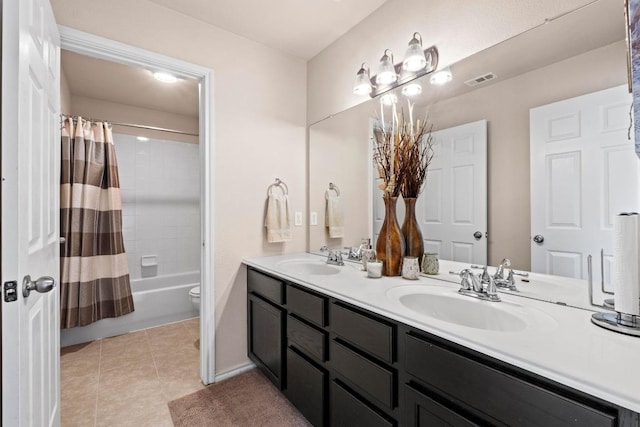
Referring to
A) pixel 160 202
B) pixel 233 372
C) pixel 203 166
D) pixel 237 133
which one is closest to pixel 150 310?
pixel 160 202

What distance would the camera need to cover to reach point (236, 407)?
1.76 metres

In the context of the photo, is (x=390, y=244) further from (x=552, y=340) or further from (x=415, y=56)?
(x=415, y=56)

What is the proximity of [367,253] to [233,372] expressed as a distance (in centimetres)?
131

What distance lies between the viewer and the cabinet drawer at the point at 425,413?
0.86 meters

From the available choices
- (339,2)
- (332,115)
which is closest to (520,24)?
(339,2)

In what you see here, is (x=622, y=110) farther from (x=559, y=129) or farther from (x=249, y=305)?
(x=249, y=305)

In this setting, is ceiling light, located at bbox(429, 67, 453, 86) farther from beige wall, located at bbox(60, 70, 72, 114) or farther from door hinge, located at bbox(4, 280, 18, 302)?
beige wall, located at bbox(60, 70, 72, 114)

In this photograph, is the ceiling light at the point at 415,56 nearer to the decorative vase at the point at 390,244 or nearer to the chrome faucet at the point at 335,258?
the decorative vase at the point at 390,244

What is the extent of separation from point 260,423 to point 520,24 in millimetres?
2292

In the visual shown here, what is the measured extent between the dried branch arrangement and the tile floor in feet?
5.89

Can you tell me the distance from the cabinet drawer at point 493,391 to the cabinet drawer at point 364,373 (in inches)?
5.0

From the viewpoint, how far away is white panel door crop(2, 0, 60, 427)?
0.85 m

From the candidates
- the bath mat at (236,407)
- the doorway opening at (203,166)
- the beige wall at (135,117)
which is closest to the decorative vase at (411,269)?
the bath mat at (236,407)

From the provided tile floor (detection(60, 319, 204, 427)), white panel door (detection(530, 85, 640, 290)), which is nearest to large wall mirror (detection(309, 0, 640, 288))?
white panel door (detection(530, 85, 640, 290))
